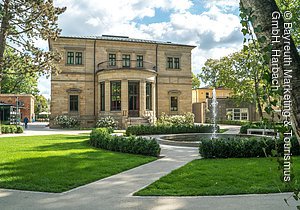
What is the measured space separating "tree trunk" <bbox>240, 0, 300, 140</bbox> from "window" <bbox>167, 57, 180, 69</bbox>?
115 feet

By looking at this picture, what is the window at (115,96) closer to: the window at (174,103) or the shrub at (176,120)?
the shrub at (176,120)

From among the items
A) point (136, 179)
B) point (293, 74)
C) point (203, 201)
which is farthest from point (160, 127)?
point (293, 74)

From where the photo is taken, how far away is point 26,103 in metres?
53.6

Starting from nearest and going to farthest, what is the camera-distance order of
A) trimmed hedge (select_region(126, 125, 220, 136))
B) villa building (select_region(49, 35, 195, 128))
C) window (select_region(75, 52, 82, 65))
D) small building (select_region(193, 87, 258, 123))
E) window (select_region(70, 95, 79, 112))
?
trimmed hedge (select_region(126, 125, 220, 136))
villa building (select_region(49, 35, 195, 128))
window (select_region(70, 95, 79, 112))
window (select_region(75, 52, 82, 65))
small building (select_region(193, 87, 258, 123))

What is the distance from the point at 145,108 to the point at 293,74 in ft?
98.0

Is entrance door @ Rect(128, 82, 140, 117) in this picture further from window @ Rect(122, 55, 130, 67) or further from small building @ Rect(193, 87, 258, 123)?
small building @ Rect(193, 87, 258, 123)

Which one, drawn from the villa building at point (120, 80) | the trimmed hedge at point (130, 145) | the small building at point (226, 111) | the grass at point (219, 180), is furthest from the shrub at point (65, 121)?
the grass at point (219, 180)

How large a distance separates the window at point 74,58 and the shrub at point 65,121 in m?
6.54

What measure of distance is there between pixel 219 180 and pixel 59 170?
187 inches

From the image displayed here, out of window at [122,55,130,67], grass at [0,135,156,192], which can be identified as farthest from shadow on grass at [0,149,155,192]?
window at [122,55,130,67]

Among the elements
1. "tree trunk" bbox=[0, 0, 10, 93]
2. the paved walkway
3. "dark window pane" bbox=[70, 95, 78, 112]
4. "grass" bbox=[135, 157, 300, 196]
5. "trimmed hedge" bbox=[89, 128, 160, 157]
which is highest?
"tree trunk" bbox=[0, 0, 10, 93]

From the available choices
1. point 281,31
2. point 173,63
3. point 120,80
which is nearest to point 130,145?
point 281,31

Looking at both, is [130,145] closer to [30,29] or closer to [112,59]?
[30,29]

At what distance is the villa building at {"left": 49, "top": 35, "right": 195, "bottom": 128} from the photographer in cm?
3148
